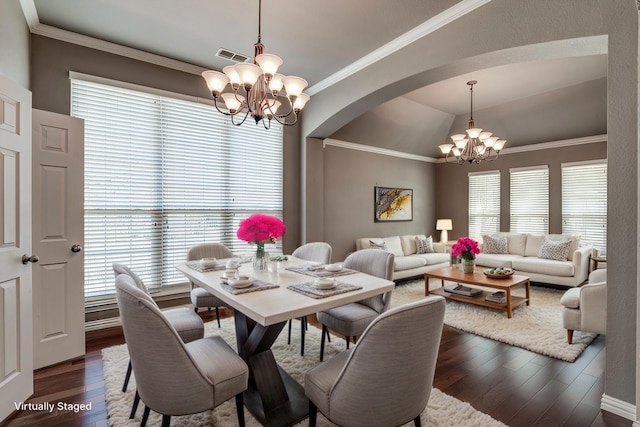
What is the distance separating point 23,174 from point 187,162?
5.76 feet

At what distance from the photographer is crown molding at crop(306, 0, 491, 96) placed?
100 inches

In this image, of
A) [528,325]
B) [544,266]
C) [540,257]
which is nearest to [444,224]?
[540,257]

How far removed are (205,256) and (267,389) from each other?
176 centimetres

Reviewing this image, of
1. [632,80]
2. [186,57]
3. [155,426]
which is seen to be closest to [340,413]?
[155,426]

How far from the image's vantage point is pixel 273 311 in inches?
59.5

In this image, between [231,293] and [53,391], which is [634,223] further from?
[53,391]

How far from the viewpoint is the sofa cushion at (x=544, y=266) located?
4.77 m

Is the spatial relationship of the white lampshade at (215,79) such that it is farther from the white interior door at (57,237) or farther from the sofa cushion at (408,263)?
the sofa cushion at (408,263)

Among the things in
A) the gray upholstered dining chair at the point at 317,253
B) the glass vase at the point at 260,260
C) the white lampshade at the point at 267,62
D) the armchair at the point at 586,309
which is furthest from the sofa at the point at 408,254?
the white lampshade at the point at 267,62

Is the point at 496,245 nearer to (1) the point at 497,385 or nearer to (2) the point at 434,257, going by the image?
(2) the point at 434,257

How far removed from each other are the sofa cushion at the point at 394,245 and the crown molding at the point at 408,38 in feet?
10.2

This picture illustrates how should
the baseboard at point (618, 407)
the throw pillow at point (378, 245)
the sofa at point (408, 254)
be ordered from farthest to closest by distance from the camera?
1. the throw pillow at point (378, 245)
2. the sofa at point (408, 254)
3. the baseboard at point (618, 407)

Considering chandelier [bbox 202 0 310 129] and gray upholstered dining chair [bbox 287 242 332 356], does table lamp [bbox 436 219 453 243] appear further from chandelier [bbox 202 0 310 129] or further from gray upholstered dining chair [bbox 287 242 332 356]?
chandelier [bbox 202 0 310 129]

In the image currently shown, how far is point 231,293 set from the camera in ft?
5.98
